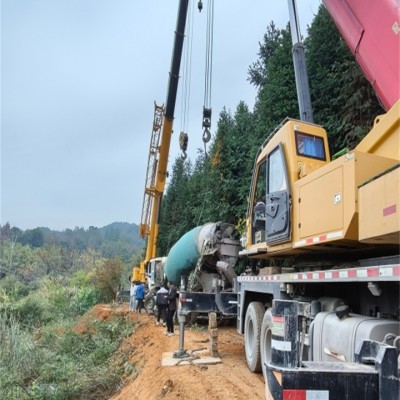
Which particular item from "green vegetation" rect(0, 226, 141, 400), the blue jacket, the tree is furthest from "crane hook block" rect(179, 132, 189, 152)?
"green vegetation" rect(0, 226, 141, 400)

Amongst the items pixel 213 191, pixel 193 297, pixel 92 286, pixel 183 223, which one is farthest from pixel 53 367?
pixel 183 223

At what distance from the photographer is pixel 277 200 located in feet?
19.1

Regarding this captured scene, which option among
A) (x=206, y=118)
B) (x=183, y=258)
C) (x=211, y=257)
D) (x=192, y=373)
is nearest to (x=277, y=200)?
(x=192, y=373)

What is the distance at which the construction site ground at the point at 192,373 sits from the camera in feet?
20.8

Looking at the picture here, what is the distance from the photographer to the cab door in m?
5.52

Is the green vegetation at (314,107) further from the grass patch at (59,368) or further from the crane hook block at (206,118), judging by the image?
the grass patch at (59,368)

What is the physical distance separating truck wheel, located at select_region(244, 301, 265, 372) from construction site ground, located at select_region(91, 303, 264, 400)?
0.75 ft

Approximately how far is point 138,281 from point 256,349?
1571cm

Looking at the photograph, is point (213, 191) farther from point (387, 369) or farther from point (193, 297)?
point (387, 369)

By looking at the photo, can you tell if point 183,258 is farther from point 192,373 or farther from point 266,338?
point 266,338

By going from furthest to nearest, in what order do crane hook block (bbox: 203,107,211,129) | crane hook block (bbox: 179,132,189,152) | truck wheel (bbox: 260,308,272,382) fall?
1. crane hook block (bbox: 179,132,189,152)
2. crane hook block (bbox: 203,107,211,129)
3. truck wheel (bbox: 260,308,272,382)

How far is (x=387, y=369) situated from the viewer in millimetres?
2197

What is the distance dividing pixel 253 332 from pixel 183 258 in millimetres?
7585

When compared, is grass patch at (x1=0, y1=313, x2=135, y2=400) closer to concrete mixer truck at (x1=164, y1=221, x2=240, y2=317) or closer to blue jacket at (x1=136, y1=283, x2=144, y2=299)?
concrete mixer truck at (x1=164, y1=221, x2=240, y2=317)
